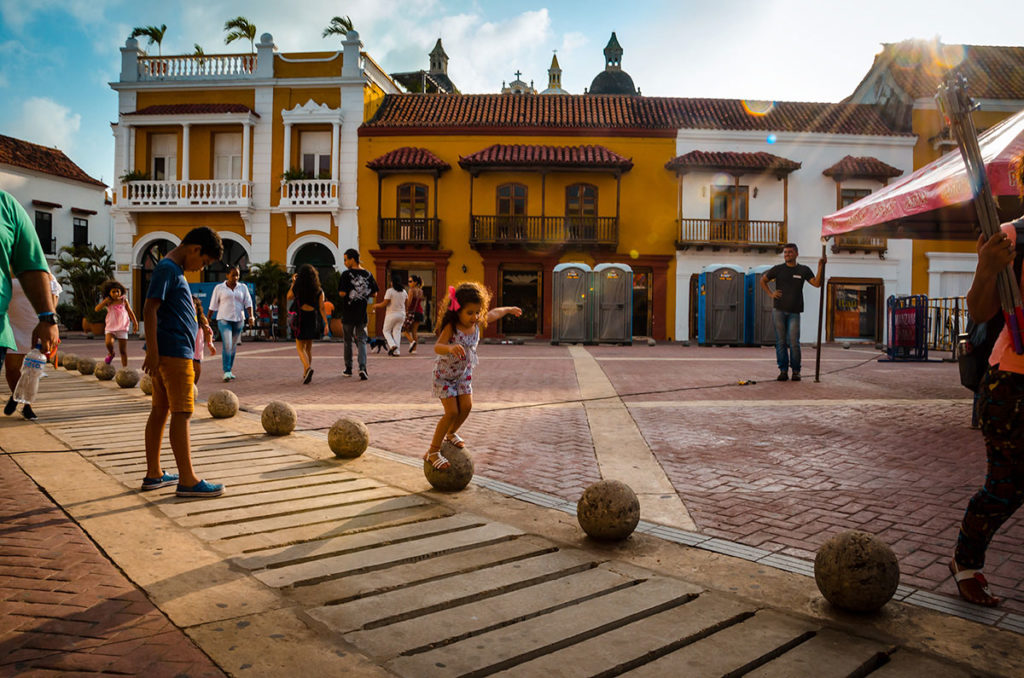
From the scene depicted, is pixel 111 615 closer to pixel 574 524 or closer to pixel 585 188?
pixel 574 524

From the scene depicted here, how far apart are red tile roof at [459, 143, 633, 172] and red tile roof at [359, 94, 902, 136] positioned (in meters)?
1.10

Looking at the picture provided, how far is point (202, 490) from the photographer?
4180 millimetres

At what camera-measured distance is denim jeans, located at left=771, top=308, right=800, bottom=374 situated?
34.9ft

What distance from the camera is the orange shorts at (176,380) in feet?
13.8

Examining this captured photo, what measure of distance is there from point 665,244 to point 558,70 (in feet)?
188

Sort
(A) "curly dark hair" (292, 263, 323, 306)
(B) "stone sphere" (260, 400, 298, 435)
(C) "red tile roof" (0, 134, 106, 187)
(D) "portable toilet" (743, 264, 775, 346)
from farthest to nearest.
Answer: (C) "red tile roof" (0, 134, 106, 187)
(D) "portable toilet" (743, 264, 775, 346)
(A) "curly dark hair" (292, 263, 323, 306)
(B) "stone sphere" (260, 400, 298, 435)

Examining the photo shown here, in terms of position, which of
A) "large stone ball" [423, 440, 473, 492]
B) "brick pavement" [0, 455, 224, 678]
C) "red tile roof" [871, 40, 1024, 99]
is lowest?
"brick pavement" [0, 455, 224, 678]

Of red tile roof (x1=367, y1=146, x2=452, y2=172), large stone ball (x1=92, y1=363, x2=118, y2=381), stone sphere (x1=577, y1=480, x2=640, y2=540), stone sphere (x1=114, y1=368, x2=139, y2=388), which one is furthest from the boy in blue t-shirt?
red tile roof (x1=367, y1=146, x2=452, y2=172)

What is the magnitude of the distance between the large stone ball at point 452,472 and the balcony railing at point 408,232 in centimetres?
2404

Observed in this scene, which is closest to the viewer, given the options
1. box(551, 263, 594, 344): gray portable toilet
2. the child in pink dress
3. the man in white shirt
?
the man in white shirt

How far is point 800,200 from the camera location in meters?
28.3

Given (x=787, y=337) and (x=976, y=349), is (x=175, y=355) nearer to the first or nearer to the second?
(x=976, y=349)

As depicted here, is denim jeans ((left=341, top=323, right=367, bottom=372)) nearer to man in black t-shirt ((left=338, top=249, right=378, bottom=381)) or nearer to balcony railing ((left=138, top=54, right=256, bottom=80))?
man in black t-shirt ((left=338, top=249, right=378, bottom=381))

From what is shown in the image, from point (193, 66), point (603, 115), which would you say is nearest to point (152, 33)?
point (193, 66)
